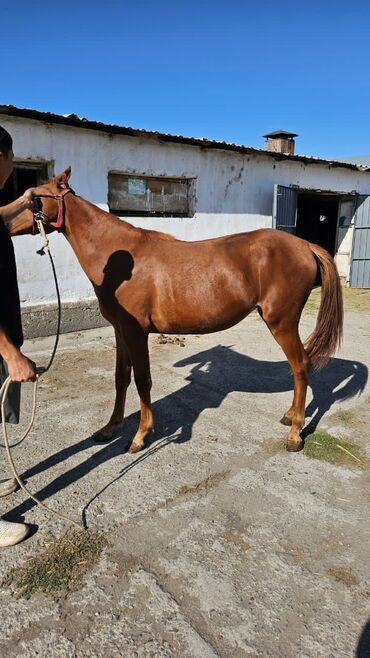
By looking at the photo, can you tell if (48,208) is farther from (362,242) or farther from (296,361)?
(362,242)

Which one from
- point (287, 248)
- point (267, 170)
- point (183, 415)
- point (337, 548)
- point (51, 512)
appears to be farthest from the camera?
point (267, 170)

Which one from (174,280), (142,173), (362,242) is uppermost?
(142,173)

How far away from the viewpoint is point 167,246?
3.22 meters

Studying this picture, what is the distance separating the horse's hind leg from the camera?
10.7 feet

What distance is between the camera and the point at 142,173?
23.4 feet

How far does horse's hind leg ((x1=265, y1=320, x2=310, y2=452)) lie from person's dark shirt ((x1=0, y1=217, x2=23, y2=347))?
75.8 inches

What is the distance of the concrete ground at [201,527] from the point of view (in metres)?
1.69

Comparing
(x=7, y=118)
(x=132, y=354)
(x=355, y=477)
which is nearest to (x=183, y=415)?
(x=132, y=354)

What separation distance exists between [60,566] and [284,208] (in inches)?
356

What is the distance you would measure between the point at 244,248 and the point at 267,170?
6.98m

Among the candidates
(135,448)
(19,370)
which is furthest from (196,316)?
(19,370)

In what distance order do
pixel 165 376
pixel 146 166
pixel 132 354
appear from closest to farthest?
pixel 132 354, pixel 165 376, pixel 146 166

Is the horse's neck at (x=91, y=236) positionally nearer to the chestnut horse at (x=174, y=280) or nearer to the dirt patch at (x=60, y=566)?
the chestnut horse at (x=174, y=280)

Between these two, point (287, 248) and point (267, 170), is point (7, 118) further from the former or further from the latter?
point (267, 170)
